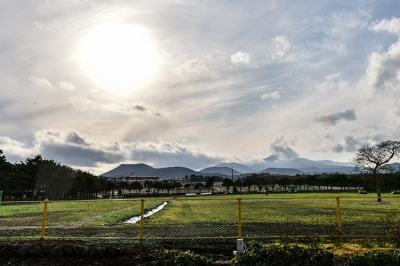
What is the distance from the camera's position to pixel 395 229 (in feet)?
24.8

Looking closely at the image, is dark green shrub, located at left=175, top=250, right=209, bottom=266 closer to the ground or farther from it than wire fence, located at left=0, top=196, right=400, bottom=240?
farther from it

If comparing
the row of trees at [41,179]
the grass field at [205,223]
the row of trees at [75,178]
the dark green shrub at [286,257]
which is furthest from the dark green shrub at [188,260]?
the row of trees at [41,179]

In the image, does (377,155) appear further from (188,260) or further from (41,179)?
(41,179)

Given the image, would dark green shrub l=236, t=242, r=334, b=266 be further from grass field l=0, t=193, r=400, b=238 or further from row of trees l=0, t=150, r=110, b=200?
row of trees l=0, t=150, r=110, b=200

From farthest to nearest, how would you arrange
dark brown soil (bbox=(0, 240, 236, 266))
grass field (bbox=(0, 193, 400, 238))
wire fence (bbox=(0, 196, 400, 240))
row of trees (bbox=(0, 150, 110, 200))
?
row of trees (bbox=(0, 150, 110, 200))
grass field (bbox=(0, 193, 400, 238))
wire fence (bbox=(0, 196, 400, 240))
dark brown soil (bbox=(0, 240, 236, 266))

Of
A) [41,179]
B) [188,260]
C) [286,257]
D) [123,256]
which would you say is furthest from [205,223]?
[41,179]

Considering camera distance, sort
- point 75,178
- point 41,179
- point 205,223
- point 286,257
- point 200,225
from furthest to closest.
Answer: point 75,178, point 41,179, point 205,223, point 200,225, point 286,257

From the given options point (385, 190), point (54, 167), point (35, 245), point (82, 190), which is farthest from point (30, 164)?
point (385, 190)

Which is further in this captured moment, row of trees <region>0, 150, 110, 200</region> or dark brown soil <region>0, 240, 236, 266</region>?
row of trees <region>0, 150, 110, 200</region>

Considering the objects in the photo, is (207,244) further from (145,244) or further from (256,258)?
(256,258)

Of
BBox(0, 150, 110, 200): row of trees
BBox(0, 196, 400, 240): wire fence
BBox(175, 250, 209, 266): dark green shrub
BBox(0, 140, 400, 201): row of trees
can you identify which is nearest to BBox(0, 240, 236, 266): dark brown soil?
BBox(175, 250, 209, 266): dark green shrub

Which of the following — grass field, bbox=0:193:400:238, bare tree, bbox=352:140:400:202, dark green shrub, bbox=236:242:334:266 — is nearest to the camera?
dark green shrub, bbox=236:242:334:266

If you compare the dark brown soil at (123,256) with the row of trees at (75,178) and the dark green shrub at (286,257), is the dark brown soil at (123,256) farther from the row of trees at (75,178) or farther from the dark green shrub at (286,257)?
the row of trees at (75,178)

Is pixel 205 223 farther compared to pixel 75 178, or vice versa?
pixel 75 178
